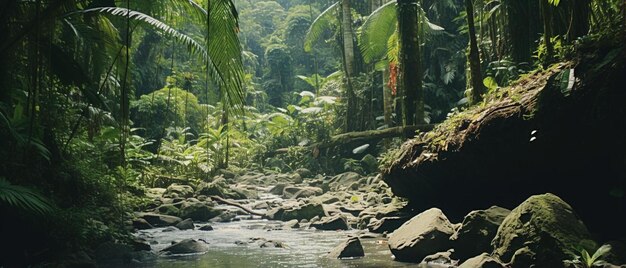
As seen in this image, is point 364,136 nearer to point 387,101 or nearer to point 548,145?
point 387,101

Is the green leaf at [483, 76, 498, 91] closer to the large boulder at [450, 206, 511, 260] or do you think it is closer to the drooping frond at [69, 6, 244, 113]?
the large boulder at [450, 206, 511, 260]

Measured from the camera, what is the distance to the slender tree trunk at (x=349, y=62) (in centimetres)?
2006

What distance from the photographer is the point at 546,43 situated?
23.6 ft

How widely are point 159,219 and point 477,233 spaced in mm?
6417

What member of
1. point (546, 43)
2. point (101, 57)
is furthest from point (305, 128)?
point (546, 43)

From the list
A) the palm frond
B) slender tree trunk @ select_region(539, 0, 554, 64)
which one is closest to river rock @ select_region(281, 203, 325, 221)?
slender tree trunk @ select_region(539, 0, 554, 64)

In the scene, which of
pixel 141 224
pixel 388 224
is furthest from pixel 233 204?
pixel 388 224

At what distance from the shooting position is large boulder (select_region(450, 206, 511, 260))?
628 centimetres

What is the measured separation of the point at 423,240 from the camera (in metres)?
6.80

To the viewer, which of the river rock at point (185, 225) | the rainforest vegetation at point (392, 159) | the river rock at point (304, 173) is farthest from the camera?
the river rock at point (304, 173)

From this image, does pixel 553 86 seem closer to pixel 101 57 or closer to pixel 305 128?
pixel 101 57

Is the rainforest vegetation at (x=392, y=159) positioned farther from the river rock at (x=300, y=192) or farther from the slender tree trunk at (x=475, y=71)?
the river rock at (x=300, y=192)

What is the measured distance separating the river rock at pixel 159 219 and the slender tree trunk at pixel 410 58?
16.7 feet

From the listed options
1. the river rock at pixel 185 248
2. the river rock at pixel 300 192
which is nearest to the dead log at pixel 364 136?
the river rock at pixel 300 192
